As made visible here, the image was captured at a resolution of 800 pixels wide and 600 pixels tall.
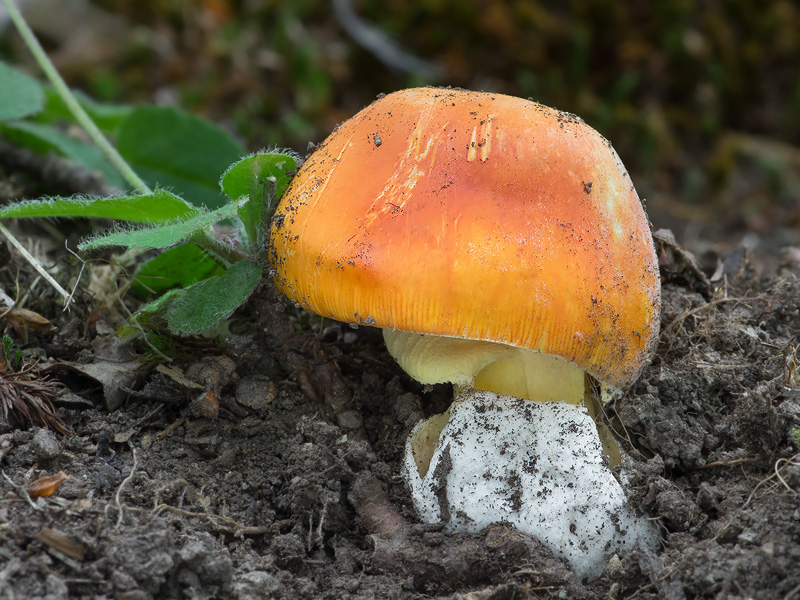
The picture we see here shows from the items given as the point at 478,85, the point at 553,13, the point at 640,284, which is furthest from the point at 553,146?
the point at 553,13

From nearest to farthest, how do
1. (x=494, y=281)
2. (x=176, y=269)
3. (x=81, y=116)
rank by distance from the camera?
(x=494, y=281)
(x=176, y=269)
(x=81, y=116)

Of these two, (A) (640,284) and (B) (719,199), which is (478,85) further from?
(A) (640,284)

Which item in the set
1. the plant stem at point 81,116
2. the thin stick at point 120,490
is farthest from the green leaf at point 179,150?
the thin stick at point 120,490

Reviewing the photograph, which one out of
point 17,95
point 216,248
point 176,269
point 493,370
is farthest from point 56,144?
point 493,370

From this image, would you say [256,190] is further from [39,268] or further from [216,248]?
[39,268]

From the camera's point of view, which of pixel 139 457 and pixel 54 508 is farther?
pixel 139 457

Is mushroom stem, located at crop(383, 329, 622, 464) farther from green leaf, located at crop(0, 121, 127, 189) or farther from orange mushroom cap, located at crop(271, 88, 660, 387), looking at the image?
green leaf, located at crop(0, 121, 127, 189)
